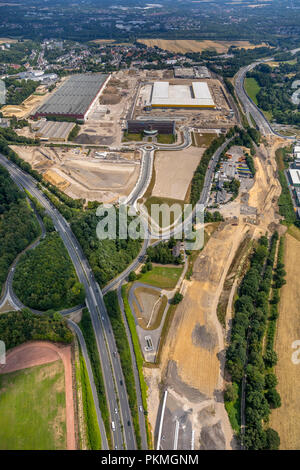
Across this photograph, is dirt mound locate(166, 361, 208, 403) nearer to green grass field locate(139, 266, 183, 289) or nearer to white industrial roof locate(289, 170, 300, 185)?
green grass field locate(139, 266, 183, 289)

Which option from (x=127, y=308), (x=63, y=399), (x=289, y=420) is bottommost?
(x=289, y=420)

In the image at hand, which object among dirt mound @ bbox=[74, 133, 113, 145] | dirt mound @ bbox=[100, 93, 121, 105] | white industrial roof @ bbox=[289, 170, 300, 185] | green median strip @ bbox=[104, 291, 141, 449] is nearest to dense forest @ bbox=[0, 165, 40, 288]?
green median strip @ bbox=[104, 291, 141, 449]

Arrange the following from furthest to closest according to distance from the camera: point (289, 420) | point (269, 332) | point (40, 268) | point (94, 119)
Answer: point (94, 119) → point (40, 268) → point (269, 332) → point (289, 420)

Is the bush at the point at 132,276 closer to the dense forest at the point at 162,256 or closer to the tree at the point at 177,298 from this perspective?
the dense forest at the point at 162,256

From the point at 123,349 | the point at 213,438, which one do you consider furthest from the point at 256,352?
the point at 123,349

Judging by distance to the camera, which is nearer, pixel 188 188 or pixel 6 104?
pixel 188 188

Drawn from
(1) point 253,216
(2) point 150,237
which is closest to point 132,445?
(2) point 150,237
